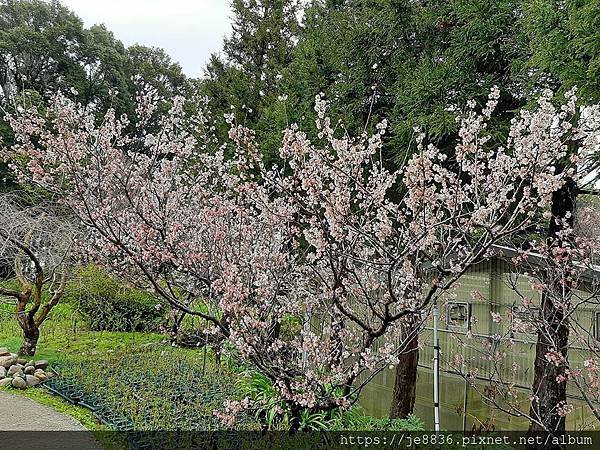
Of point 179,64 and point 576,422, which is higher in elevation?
point 179,64

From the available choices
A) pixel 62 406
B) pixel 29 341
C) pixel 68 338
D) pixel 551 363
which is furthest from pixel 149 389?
pixel 551 363

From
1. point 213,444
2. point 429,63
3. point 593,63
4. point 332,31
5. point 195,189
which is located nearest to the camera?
point 593,63

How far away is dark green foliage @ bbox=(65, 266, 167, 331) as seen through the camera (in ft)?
31.0

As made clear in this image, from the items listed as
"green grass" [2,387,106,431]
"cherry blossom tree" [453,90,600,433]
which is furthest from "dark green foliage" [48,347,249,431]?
"cherry blossom tree" [453,90,600,433]

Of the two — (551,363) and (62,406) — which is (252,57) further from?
(551,363)

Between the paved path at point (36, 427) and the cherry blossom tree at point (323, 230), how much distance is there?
1.45 m

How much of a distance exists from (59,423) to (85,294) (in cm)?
511

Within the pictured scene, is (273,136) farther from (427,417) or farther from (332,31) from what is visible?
(427,417)

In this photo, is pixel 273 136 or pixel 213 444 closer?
pixel 213 444

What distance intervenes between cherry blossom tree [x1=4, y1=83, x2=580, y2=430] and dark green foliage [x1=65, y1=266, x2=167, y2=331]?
12.7ft

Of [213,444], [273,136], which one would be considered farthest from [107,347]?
[213,444]

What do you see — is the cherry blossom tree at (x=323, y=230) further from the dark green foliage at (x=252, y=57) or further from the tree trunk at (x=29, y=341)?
the dark green foliage at (x=252, y=57)

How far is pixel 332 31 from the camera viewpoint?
687 centimetres

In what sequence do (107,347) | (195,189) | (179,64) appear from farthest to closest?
1. (179,64)
2. (107,347)
3. (195,189)
